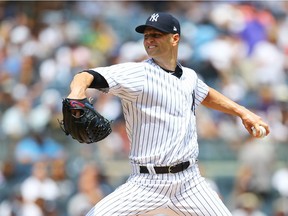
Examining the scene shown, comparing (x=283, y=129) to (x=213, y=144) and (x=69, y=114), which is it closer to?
(x=213, y=144)

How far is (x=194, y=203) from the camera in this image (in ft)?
14.6

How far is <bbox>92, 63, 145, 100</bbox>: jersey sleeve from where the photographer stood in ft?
13.6

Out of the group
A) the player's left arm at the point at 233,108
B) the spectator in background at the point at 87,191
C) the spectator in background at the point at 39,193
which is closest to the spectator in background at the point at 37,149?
the spectator in background at the point at 39,193

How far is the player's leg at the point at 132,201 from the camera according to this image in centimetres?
429

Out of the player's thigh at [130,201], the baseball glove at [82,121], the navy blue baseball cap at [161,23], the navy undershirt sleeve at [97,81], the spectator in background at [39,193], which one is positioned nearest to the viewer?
the baseball glove at [82,121]

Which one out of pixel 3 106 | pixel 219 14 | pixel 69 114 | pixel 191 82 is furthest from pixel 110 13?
pixel 69 114

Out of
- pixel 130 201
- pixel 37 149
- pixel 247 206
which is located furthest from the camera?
pixel 37 149

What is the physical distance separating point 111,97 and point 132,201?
5.02 m

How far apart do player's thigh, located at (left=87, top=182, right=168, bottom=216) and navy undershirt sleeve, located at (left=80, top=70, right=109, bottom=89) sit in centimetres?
68

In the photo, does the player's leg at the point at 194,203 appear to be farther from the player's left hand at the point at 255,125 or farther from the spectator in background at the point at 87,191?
the spectator in background at the point at 87,191

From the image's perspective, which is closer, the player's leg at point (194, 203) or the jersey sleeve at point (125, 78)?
the jersey sleeve at point (125, 78)

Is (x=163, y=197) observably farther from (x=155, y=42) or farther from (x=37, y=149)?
(x=37, y=149)

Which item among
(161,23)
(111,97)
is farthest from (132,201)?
(111,97)

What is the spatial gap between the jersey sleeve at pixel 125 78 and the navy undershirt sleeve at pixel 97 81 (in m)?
0.02
